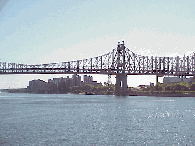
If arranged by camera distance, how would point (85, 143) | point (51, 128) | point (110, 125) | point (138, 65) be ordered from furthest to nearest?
1. point (138, 65)
2. point (110, 125)
3. point (51, 128)
4. point (85, 143)

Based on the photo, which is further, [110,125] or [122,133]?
[110,125]

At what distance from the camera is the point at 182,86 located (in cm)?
14388

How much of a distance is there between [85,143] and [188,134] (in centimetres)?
920

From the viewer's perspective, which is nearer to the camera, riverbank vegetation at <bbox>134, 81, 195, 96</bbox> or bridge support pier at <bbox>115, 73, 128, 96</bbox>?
bridge support pier at <bbox>115, 73, 128, 96</bbox>

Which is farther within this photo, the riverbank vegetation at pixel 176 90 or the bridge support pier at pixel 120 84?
the riverbank vegetation at pixel 176 90

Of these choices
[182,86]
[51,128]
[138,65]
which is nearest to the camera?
[51,128]

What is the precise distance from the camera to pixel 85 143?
82.2 feet

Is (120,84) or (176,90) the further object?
(176,90)

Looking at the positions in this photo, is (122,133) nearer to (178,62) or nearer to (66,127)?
(66,127)

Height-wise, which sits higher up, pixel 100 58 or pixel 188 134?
pixel 100 58

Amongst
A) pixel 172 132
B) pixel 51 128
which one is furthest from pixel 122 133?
pixel 51 128

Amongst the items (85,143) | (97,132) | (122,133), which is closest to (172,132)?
(122,133)

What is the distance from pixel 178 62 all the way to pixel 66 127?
105 meters

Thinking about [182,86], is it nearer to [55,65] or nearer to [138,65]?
[138,65]
